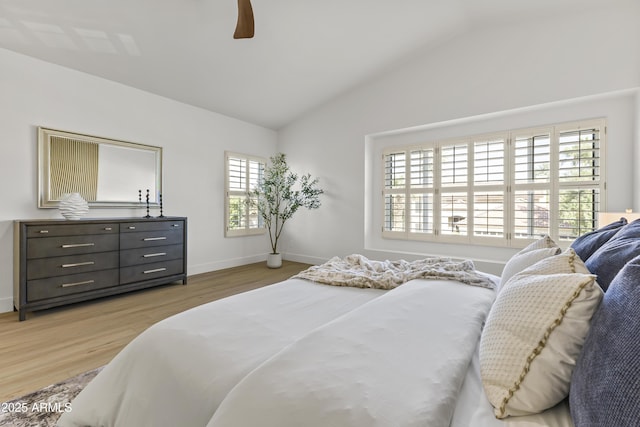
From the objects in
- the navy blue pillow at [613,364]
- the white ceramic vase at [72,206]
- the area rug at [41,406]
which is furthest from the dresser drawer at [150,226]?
the navy blue pillow at [613,364]

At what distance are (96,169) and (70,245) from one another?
1.09 m

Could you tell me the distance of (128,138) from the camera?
385 cm

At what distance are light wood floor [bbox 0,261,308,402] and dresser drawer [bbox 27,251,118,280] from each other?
1.33 feet

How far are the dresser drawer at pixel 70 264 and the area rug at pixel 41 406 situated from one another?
157cm

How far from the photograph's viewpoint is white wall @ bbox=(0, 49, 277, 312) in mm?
3010

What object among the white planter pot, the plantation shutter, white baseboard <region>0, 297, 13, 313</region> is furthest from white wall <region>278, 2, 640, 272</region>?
white baseboard <region>0, 297, 13, 313</region>

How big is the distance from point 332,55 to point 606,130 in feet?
10.9

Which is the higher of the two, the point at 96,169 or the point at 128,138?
the point at 128,138

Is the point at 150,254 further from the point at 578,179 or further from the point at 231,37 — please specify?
the point at 578,179

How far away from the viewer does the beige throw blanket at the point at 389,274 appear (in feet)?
5.96

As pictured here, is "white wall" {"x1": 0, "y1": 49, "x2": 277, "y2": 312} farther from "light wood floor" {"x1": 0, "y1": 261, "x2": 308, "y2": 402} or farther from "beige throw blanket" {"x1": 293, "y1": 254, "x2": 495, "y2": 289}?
"beige throw blanket" {"x1": 293, "y1": 254, "x2": 495, "y2": 289}

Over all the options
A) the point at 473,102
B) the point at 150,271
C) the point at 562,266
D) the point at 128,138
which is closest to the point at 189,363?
the point at 562,266

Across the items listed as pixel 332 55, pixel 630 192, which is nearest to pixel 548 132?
pixel 630 192

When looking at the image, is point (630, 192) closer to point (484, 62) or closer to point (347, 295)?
point (484, 62)
